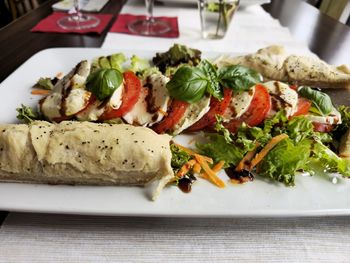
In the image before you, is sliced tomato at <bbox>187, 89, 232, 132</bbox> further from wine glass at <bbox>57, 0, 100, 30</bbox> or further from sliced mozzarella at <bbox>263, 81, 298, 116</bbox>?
wine glass at <bbox>57, 0, 100, 30</bbox>

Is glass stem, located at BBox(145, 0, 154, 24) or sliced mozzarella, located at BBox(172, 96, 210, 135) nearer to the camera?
sliced mozzarella, located at BBox(172, 96, 210, 135)

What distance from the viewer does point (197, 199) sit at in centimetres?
160

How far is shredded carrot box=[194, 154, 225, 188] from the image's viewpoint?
1.72 metres

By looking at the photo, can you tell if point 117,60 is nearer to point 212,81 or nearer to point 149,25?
point 212,81

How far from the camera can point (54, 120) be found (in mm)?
2102

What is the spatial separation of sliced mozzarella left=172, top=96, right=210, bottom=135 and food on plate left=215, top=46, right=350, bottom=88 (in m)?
0.85

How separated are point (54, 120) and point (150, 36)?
1.92 metres

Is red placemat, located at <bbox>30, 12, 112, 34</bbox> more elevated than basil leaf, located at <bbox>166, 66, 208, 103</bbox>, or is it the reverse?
basil leaf, located at <bbox>166, 66, 208, 103</bbox>

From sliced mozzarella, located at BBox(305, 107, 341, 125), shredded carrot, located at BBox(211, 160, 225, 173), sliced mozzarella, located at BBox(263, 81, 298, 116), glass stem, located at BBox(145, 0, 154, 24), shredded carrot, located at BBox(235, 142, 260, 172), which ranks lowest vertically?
glass stem, located at BBox(145, 0, 154, 24)

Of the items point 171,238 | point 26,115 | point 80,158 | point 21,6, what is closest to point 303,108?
point 171,238

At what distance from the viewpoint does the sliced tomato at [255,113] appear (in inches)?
84.0

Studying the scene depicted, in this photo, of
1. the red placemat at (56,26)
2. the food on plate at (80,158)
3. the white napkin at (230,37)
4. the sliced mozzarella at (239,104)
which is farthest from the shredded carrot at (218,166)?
the red placemat at (56,26)

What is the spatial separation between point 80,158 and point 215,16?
2.64 m

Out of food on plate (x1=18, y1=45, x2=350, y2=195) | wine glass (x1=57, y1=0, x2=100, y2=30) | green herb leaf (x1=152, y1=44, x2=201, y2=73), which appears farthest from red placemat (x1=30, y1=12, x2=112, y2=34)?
food on plate (x1=18, y1=45, x2=350, y2=195)
